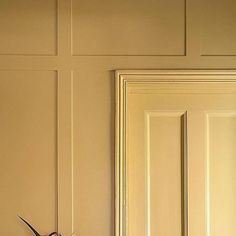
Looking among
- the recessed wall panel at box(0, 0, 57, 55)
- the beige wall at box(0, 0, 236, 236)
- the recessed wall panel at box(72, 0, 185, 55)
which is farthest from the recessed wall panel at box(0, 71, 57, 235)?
the recessed wall panel at box(72, 0, 185, 55)

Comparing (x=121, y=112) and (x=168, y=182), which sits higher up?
(x=121, y=112)

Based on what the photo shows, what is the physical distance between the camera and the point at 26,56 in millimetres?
1771

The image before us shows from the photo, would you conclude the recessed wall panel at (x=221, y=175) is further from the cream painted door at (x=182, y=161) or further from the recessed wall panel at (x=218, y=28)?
the recessed wall panel at (x=218, y=28)

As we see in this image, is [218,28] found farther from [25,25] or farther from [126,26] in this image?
[25,25]

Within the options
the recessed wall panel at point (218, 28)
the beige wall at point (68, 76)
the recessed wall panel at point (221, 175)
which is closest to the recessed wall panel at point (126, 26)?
the beige wall at point (68, 76)

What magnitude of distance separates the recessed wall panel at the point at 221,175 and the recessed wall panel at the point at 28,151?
3.09ft

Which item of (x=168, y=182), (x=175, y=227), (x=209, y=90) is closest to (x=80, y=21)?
(x=209, y=90)

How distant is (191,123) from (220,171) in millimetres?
347

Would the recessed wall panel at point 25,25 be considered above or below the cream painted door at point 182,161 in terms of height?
above

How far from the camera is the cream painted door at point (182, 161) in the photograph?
1.86 metres

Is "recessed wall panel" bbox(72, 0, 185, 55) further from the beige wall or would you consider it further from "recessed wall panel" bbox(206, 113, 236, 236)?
"recessed wall panel" bbox(206, 113, 236, 236)

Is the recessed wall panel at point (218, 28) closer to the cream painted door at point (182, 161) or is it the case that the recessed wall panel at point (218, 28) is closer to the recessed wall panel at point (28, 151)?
the cream painted door at point (182, 161)

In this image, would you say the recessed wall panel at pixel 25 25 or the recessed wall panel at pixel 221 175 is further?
the recessed wall panel at pixel 221 175

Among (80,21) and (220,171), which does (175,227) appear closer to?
(220,171)
